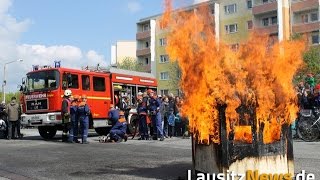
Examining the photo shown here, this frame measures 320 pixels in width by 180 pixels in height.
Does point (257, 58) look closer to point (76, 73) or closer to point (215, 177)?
point (215, 177)

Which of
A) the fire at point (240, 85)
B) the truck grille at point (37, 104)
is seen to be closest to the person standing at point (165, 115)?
the truck grille at point (37, 104)

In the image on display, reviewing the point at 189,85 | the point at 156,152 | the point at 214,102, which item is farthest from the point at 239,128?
the point at 156,152

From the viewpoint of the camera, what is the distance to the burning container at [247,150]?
21.4ft

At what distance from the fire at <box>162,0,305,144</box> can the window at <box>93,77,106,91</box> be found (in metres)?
13.0

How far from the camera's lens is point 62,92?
59.5 ft

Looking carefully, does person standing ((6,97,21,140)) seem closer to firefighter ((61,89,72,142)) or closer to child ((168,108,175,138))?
firefighter ((61,89,72,142))

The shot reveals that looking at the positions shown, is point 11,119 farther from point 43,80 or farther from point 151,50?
point 151,50

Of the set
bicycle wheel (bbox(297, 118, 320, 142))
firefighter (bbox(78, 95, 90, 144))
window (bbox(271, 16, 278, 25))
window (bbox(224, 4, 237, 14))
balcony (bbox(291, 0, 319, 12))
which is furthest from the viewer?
window (bbox(224, 4, 237, 14))

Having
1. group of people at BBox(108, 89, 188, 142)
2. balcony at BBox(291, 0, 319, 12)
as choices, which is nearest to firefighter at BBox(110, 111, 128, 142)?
group of people at BBox(108, 89, 188, 142)

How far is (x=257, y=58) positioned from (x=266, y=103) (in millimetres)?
712

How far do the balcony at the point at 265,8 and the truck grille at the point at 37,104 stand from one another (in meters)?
45.0

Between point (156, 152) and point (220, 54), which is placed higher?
point (220, 54)

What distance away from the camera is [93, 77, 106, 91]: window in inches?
784

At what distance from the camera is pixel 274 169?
21.6 ft
